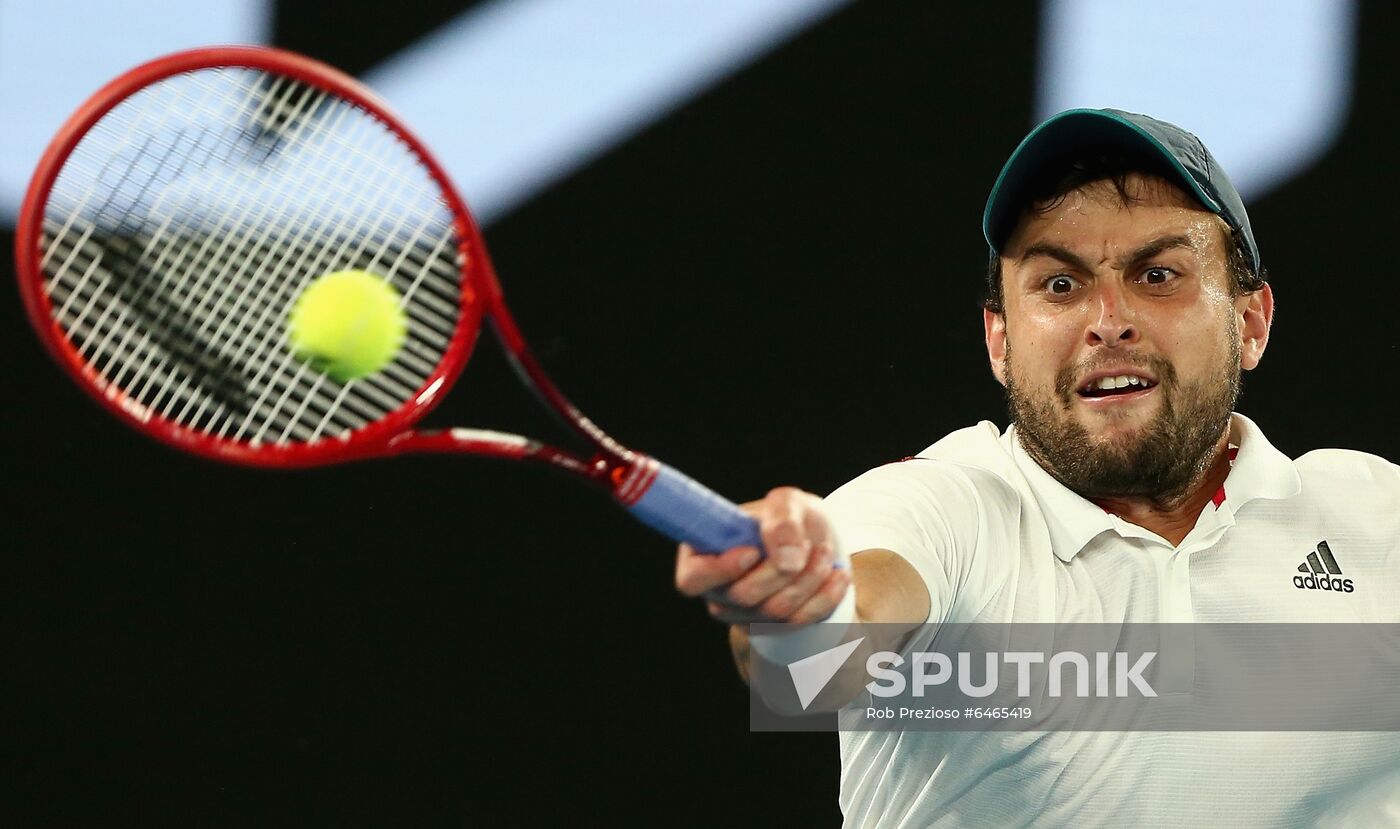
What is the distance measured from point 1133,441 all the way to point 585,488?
105 cm

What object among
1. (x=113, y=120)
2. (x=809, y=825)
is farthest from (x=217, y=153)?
(x=809, y=825)

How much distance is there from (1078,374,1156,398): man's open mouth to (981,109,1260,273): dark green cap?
0.77ft

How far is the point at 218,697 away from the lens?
2514 mm

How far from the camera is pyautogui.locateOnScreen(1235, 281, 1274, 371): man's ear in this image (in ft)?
6.59

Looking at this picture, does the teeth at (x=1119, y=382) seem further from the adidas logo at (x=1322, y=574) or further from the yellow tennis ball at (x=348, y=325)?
the yellow tennis ball at (x=348, y=325)

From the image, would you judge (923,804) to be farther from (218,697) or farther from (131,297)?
(218,697)

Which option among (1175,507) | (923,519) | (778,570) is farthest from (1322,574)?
(778,570)

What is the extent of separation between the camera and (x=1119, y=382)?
6.07ft

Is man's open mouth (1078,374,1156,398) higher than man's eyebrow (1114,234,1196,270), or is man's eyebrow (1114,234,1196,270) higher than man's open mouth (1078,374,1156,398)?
man's eyebrow (1114,234,1196,270)

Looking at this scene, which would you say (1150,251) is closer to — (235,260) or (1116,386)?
(1116,386)

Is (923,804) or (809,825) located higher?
(923,804)

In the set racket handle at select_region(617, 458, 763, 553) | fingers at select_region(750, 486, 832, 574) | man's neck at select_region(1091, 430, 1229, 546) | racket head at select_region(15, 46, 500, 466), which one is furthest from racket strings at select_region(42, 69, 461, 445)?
man's neck at select_region(1091, 430, 1229, 546)

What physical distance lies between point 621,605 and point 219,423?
794 mm

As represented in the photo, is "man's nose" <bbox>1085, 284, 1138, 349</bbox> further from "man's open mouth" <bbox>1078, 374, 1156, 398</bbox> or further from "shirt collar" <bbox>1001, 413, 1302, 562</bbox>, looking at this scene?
"shirt collar" <bbox>1001, 413, 1302, 562</bbox>
